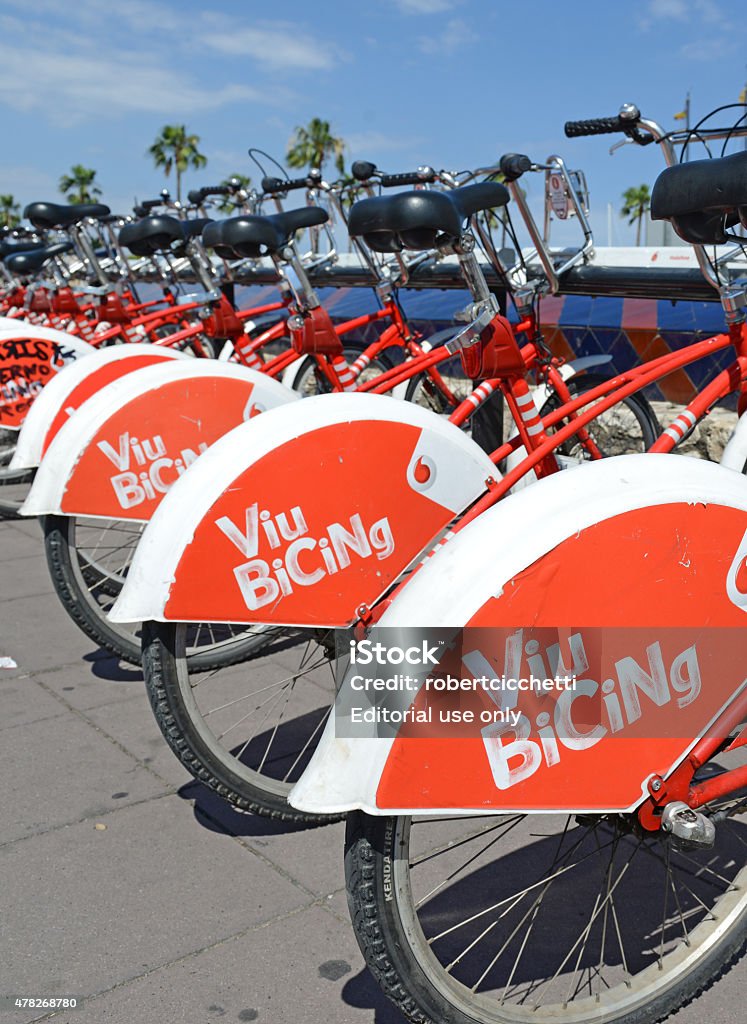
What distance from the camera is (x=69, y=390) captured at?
14.8 ft

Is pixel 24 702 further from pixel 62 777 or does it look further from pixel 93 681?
pixel 62 777

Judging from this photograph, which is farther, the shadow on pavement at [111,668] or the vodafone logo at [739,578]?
the shadow on pavement at [111,668]

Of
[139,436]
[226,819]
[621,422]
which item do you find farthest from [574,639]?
[621,422]

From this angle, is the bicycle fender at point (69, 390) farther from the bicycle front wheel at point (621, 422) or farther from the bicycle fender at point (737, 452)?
the bicycle fender at point (737, 452)

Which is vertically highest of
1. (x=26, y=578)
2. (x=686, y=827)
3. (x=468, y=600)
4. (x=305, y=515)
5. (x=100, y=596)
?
(x=468, y=600)

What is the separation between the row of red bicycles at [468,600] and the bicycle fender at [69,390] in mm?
12

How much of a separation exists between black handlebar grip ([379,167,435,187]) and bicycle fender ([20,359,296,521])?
4.79 ft

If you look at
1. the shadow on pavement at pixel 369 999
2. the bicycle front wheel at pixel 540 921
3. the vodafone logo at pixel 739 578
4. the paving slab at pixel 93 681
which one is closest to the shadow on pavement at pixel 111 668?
the paving slab at pixel 93 681

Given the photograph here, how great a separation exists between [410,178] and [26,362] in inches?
97.1

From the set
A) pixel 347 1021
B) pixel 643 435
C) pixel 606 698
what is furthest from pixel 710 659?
pixel 643 435

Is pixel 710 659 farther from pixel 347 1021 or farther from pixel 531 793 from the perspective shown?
pixel 347 1021

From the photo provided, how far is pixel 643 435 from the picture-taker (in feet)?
15.3

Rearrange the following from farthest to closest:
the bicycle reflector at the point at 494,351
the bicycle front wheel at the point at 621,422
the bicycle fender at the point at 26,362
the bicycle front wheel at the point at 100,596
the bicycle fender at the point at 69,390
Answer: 1. the bicycle fender at the point at 26,362
2. the bicycle front wheel at the point at 621,422
3. the bicycle fender at the point at 69,390
4. the bicycle front wheel at the point at 100,596
5. the bicycle reflector at the point at 494,351

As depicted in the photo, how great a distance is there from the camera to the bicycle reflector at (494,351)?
3.09 m
